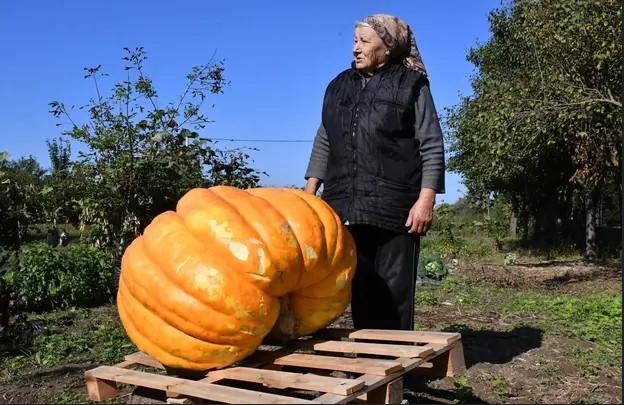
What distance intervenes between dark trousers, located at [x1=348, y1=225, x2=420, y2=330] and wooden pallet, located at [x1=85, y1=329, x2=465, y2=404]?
0.14m

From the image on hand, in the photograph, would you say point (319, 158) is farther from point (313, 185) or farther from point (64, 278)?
point (64, 278)

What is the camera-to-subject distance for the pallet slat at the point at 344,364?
92.4 inches

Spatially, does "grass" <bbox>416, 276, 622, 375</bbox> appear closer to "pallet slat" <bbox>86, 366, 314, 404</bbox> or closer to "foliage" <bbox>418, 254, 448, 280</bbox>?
"foliage" <bbox>418, 254, 448, 280</bbox>

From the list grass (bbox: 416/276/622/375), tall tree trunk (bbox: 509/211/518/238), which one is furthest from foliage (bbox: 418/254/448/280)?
tall tree trunk (bbox: 509/211/518/238)

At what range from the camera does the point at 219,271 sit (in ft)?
7.72

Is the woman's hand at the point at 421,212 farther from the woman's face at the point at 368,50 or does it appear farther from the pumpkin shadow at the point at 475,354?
the pumpkin shadow at the point at 475,354

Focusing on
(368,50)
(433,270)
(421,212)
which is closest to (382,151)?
(421,212)

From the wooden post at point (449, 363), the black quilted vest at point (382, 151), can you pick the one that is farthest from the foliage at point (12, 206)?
the wooden post at point (449, 363)

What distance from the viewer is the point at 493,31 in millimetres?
18625

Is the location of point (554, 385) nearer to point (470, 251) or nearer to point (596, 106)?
point (596, 106)

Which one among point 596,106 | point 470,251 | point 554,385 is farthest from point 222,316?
point 470,251

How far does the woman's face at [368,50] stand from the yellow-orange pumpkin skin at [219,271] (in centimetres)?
83

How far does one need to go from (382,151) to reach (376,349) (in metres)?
0.91

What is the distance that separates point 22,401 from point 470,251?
12896 millimetres
